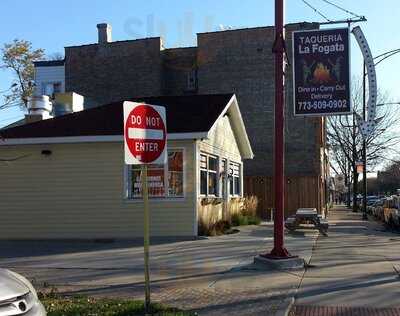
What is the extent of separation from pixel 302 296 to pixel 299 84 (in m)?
5.09

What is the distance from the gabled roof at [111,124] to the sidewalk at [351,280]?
5284mm

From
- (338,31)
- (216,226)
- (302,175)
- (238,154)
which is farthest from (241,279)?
(302,175)

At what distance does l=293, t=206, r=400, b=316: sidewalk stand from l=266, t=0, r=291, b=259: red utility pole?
83cm

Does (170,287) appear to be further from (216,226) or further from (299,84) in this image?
(216,226)

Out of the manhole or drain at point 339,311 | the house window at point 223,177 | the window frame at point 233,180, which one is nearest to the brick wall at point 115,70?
the window frame at point 233,180

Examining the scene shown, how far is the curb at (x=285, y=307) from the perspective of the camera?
27.7 feet

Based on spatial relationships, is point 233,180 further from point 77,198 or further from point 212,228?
point 77,198

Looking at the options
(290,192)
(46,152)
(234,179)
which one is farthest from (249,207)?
(46,152)

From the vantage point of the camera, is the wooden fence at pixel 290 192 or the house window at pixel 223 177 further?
the wooden fence at pixel 290 192

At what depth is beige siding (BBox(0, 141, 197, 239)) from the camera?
19.2 metres

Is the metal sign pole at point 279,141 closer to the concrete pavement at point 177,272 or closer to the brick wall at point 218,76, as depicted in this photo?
the concrete pavement at point 177,272

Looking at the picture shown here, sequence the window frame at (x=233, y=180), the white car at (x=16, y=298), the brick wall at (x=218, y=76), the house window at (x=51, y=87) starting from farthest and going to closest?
the house window at (x=51, y=87) → the brick wall at (x=218, y=76) → the window frame at (x=233, y=180) → the white car at (x=16, y=298)

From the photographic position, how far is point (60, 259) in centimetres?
1462

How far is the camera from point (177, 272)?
1231 cm
